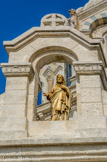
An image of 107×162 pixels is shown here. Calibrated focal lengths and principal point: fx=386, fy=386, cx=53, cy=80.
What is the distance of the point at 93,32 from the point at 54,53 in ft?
37.3

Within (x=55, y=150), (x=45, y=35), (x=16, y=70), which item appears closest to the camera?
(x=55, y=150)

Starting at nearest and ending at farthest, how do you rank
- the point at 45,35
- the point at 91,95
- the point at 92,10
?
the point at 91,95
the point at 45,35
the point at 92,10

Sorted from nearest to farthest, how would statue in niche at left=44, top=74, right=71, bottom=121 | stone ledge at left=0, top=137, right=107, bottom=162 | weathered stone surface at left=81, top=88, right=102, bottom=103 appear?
stone ledge at left=0, top=137, right=107, bottom=162
weathered stone surface at left=81, top=88, right=102, bottom=103
statue in niche at left=44, top=74, right=71, bottom=121

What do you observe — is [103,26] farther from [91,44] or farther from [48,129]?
[48,129]

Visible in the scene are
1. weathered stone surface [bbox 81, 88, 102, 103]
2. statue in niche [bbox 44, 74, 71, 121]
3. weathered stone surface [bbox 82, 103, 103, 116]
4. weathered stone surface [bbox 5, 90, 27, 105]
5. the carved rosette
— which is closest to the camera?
weathered stone surface [bbox 82, 103, 103, 116]

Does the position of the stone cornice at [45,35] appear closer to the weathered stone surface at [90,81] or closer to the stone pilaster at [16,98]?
the stone pilaster at [16,98]

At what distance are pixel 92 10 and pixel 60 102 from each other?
1360cm

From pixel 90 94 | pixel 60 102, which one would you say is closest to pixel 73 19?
pixel 60 102

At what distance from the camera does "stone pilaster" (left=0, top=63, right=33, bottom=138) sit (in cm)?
854

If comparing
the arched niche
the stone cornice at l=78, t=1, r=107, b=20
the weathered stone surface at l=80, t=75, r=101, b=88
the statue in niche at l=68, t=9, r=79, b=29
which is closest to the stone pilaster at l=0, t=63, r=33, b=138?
the arched niche

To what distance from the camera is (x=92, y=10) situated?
72.5ft

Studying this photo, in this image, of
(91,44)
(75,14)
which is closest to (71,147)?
(91,44)

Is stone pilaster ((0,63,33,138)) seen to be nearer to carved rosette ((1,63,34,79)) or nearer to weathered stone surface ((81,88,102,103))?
carved rosette ((1,63,34,79))

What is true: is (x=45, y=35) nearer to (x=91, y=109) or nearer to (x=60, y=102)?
(x=60, y=102)
